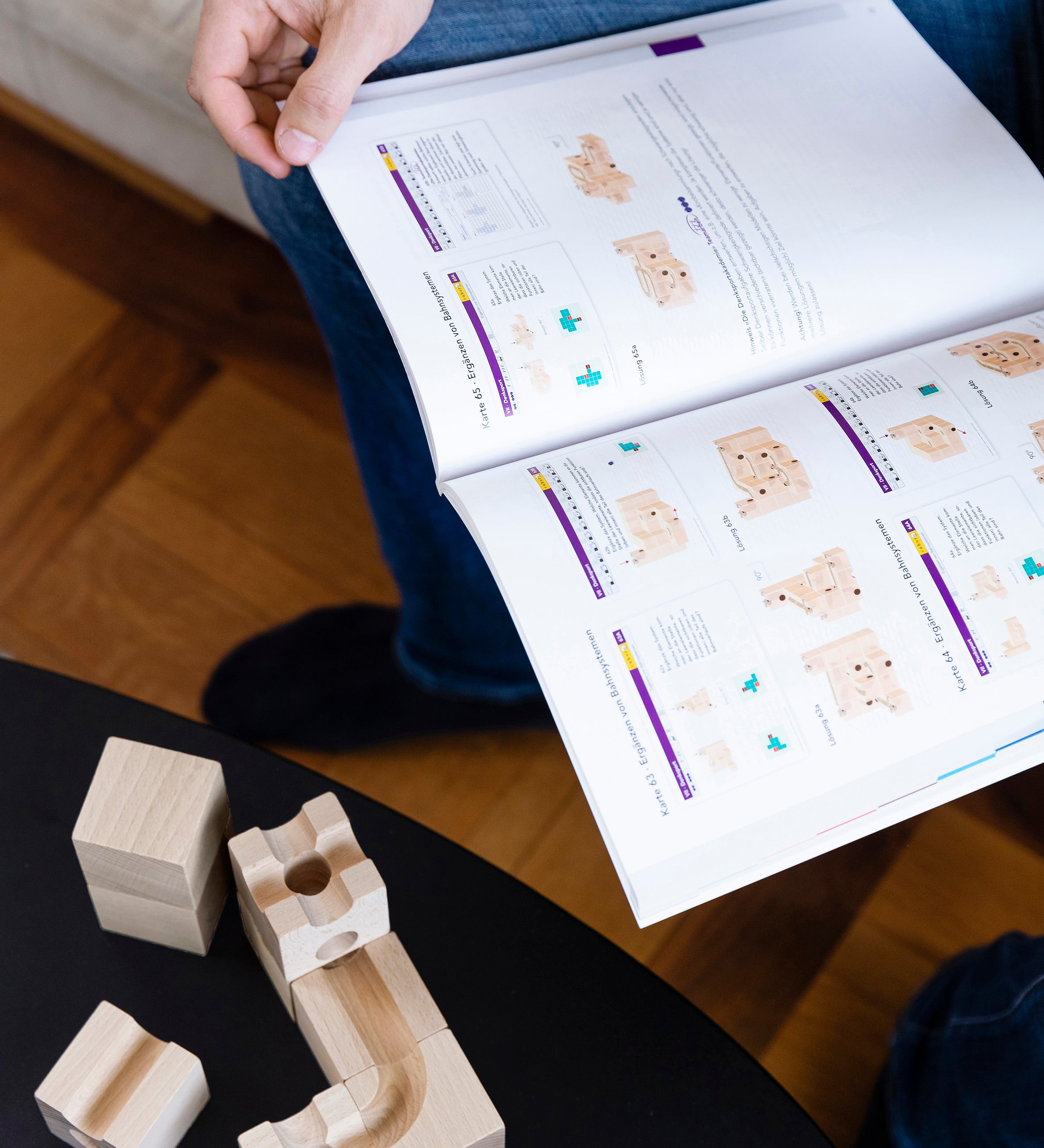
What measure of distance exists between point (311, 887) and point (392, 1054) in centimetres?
8

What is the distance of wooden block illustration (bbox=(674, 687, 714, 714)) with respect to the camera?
1.51 feet

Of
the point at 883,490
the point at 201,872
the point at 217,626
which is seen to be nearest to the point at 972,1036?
the point at 883,490

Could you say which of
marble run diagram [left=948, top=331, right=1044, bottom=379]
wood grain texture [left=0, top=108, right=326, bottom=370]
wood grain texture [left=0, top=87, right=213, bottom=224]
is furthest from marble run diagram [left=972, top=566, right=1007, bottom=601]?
wood grain texture [left=0, top=87, right=213, bottom=224]

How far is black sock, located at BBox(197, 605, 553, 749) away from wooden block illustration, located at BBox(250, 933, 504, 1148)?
22.0 inches

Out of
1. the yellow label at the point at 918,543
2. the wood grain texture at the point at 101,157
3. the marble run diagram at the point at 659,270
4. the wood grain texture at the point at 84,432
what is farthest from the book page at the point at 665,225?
the wood grain texture at the point at 101,157

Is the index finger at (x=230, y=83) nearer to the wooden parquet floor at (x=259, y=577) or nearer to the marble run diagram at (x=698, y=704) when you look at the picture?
the marble run diagram at (x=698, y=704)

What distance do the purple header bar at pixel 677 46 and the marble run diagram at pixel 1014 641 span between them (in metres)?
0.38

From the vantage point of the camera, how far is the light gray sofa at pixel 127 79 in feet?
3.08

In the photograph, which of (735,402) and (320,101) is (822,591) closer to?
(735,402)

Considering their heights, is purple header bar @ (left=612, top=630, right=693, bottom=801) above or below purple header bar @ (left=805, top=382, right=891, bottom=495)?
below

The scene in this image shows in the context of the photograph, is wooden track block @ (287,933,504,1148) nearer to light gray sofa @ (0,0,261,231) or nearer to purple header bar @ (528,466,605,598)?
purple header bar @ (528,466,605,598)

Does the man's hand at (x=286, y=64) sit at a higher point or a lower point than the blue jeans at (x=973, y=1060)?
higher

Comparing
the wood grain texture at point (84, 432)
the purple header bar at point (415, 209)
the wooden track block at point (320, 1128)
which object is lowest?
the wood grain texture at point (84, 432)

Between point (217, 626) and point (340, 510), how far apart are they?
18 centimetres
